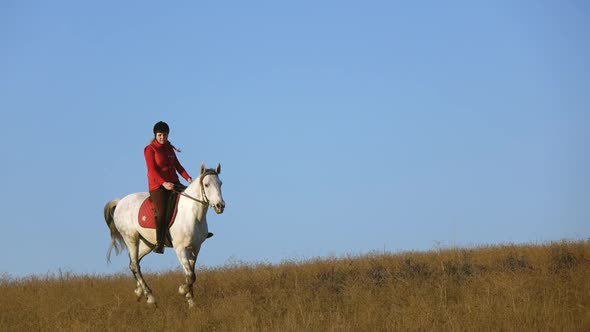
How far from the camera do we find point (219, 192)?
42.4 ft

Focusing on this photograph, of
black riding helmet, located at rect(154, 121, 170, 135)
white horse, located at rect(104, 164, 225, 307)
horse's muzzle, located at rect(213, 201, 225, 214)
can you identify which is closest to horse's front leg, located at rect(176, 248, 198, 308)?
white horse, located at rect(104, 164, 225, 307)

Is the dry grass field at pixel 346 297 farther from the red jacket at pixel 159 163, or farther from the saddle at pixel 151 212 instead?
the red jacket at pixel 159 163

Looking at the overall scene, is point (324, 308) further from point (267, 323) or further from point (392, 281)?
point (392, 281)

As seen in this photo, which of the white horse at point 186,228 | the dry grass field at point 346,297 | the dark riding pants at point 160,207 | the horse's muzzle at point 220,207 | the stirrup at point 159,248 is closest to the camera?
the dry grass field at point 346,297

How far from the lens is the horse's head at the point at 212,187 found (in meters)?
12.8

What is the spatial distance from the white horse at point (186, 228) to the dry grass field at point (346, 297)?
555mm

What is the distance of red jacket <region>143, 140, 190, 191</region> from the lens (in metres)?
13.9

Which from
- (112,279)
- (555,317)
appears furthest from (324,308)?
(112,279)

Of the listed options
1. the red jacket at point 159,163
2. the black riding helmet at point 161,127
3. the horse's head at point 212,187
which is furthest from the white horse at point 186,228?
the black riding helmet at point 161,127

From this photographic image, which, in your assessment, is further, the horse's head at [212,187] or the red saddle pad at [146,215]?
the red saddle pad at [146,215]

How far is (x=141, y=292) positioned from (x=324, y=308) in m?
3.86

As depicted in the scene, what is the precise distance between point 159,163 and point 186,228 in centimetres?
135

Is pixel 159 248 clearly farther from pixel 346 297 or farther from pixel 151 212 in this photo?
pixel 346 297

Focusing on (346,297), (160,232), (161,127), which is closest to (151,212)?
(160,232)
